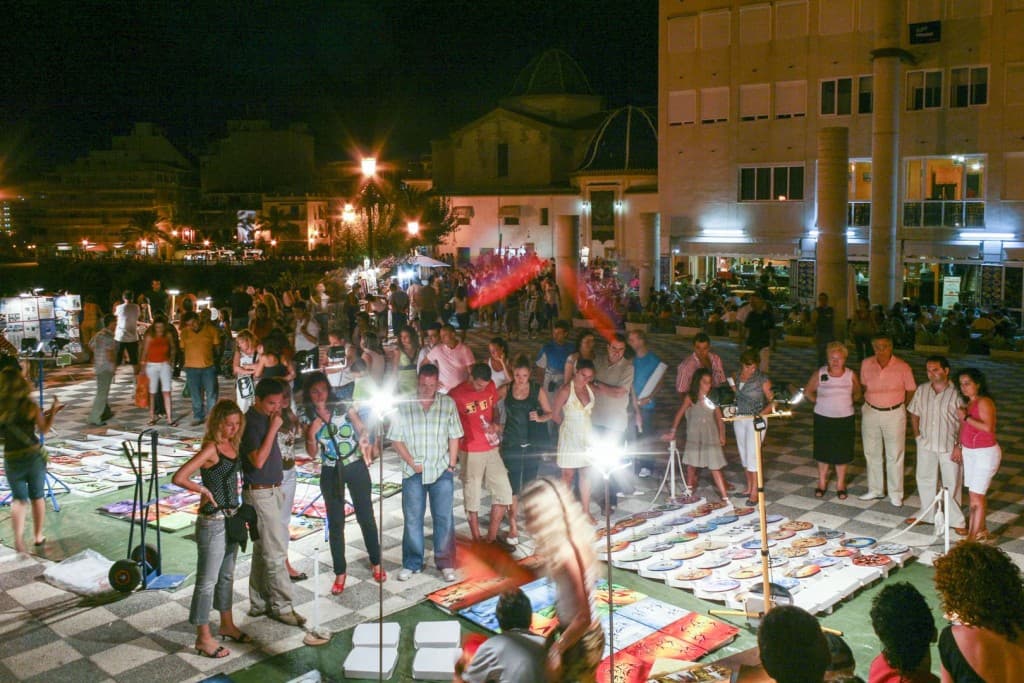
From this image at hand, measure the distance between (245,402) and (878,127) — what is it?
22203mm

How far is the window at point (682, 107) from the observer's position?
34656 mm

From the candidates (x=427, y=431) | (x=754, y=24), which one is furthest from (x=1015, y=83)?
(x=427, y=431)

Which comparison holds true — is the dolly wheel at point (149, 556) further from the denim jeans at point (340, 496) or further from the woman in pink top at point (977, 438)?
the woman in pink top at point (977, 438)

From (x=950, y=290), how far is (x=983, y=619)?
29.0 meters

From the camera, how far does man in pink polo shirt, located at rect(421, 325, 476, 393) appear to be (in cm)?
1109

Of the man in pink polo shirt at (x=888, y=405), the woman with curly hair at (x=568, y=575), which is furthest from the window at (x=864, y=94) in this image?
the woman with curly hair at (x=568, y=575)

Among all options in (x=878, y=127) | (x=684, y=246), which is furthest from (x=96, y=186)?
(x=878, y=127)

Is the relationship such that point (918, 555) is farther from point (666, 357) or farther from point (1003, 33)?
point (1003, 33)

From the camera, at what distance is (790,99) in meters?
32.3

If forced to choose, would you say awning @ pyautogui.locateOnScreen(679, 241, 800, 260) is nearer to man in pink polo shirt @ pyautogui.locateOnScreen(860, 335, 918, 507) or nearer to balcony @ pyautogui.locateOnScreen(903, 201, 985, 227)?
balcony @ pyautogui.locateOnScreen(903, 201, 985, 227)

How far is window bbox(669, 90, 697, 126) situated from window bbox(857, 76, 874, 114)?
20.2 feet

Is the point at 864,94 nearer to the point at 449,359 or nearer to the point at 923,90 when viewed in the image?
the point at 923,90

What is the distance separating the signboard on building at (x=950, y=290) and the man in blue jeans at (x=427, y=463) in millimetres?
26100

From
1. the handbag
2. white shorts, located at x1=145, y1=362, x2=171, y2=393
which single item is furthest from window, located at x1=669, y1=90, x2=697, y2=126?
white shorts, located at x1=145, y1=362, x2=171, y2=393
